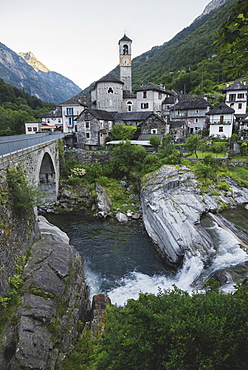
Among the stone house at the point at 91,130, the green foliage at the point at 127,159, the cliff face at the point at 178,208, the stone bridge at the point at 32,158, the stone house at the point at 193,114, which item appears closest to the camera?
the stone bridge at the point at 32,158

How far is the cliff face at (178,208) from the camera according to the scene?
59.7ft

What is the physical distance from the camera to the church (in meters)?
43.2

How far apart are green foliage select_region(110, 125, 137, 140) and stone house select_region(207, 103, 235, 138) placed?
14.3 metres

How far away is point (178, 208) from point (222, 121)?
2828cm

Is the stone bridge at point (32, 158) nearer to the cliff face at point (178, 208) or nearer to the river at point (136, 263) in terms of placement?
the river at point (136, 263)

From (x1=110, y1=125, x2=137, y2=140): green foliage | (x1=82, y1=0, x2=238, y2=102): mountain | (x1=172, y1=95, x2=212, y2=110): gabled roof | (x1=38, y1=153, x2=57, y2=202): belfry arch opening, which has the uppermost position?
(x1=82, y1=0, x2=238, y2=102): mountain

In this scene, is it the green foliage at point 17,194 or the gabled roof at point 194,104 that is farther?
the gabled roof at point 194,104

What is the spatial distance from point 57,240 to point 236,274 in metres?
12.2

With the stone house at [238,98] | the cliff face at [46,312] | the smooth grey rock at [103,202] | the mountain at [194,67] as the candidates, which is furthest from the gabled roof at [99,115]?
the cliff face at [46,312]

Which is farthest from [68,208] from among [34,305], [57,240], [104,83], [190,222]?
[104,83]

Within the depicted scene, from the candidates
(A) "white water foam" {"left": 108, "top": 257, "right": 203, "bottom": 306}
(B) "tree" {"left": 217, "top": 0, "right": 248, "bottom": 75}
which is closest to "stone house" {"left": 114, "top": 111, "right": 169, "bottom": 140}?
(A) "white water foam" {"left": 108, "top": 257, "right": 203, "bottom": 306}

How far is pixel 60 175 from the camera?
34.6 metres

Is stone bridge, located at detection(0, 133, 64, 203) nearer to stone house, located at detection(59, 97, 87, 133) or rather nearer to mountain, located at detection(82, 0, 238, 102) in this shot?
stone house, located at detection(59, 97, 87, 133)

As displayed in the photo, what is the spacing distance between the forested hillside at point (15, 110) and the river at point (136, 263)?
165 feet
